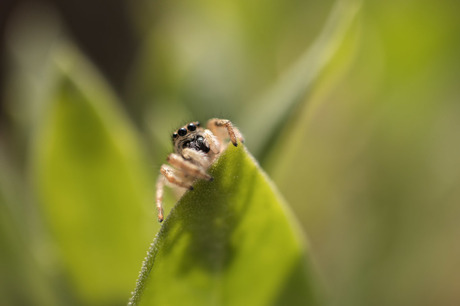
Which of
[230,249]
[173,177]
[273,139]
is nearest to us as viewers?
[230,249]

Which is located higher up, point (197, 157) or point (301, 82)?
point (301, 82)

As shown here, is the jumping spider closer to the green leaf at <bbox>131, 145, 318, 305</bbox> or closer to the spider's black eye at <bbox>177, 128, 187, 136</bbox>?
the spider's black eye at <bbox>177, 128, 187, 136</bbox>

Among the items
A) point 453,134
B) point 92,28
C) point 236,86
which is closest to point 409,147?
point 453,134

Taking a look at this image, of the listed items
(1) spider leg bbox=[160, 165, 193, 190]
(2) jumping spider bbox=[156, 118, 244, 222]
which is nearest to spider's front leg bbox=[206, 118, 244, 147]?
(2) jumping spider bbox=[156, 118, 244, 222]

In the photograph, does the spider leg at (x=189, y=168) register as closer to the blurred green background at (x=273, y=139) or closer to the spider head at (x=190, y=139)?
the spider head at (x=190, y=139)

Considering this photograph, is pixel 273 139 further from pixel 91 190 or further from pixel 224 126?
pixel 91 190

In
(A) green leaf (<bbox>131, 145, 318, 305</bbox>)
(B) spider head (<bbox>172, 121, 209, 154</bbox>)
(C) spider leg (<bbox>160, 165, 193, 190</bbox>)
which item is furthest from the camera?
(B) spider head (<bbox>172, 121, 209, 154</bbox>)

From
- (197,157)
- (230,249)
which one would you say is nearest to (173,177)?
(197,157)
